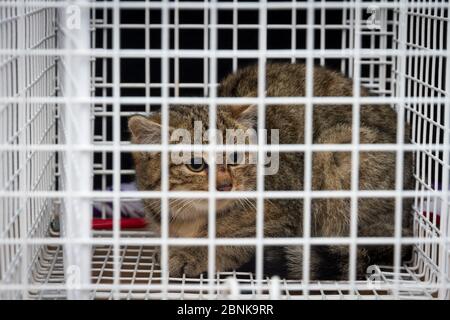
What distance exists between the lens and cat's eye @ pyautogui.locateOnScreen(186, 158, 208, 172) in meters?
2.18

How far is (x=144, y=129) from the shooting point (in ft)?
7.35

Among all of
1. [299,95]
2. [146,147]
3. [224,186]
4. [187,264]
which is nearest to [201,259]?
[187,264]

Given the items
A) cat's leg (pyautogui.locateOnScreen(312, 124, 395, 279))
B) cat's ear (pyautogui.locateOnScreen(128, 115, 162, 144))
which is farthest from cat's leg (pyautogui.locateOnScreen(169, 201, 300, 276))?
cat's ear (pyautogui.locateOnScreen(128, 115, 162, 144))

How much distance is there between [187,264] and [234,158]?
39 centimetres

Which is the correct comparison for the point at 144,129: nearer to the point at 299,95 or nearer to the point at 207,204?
the point at 207,204

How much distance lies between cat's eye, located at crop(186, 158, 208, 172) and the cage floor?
35 cm

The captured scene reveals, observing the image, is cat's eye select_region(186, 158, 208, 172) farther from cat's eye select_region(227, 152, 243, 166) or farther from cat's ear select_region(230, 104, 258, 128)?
cat's ear select_region(230, 104, 258, 128)

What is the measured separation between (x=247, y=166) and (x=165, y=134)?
82cm

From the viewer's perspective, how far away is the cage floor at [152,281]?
6.16 feet

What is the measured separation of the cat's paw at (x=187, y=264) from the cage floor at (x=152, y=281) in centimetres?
3

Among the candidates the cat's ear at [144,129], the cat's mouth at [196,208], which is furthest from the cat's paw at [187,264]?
the cat's ear at [144,129]

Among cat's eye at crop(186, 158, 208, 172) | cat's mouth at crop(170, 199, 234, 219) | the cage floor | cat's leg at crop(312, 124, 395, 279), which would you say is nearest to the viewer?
the cage floor

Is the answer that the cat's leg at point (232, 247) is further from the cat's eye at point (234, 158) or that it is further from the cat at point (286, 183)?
the cat's eye at point (234, 158)
